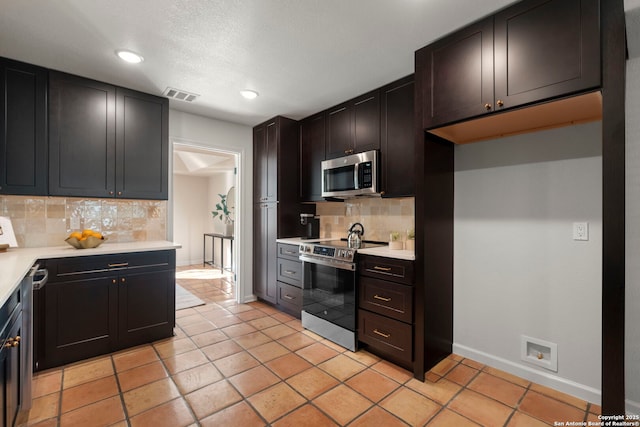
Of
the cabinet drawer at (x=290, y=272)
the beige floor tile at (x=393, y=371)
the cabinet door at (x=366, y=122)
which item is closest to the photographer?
the beige floor tile at (x=393, y=371)

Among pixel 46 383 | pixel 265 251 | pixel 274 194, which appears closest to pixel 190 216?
pixel 265 251

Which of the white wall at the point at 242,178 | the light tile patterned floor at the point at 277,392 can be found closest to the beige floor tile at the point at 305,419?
the light tile patterned floor at the point at 277,392

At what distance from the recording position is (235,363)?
2.43m

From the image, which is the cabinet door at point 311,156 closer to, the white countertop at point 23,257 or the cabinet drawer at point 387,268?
the cabinet drawer at point 387,268

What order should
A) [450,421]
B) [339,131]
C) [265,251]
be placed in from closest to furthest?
[450,421]
[339,131]
[265,251]

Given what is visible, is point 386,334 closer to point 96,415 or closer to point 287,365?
point 287,365

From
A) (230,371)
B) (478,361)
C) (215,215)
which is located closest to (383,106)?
(478,361)

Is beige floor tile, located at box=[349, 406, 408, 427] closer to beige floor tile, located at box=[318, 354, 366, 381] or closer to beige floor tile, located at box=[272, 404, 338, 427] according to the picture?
beige floor tile, located at box=[272, 404, 338, 427]

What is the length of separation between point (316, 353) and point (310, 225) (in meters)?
1.61

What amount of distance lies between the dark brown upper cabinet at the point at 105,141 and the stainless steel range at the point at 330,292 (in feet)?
5.74

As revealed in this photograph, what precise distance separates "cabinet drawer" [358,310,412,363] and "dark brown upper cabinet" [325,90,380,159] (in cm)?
158

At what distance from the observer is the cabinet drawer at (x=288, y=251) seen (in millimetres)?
3438

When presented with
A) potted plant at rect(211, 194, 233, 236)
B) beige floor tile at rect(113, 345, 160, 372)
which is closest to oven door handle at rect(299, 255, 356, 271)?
beige floor tile at rect(113, 345, 160, 372)

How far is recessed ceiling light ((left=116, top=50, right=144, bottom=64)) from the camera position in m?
2.27
